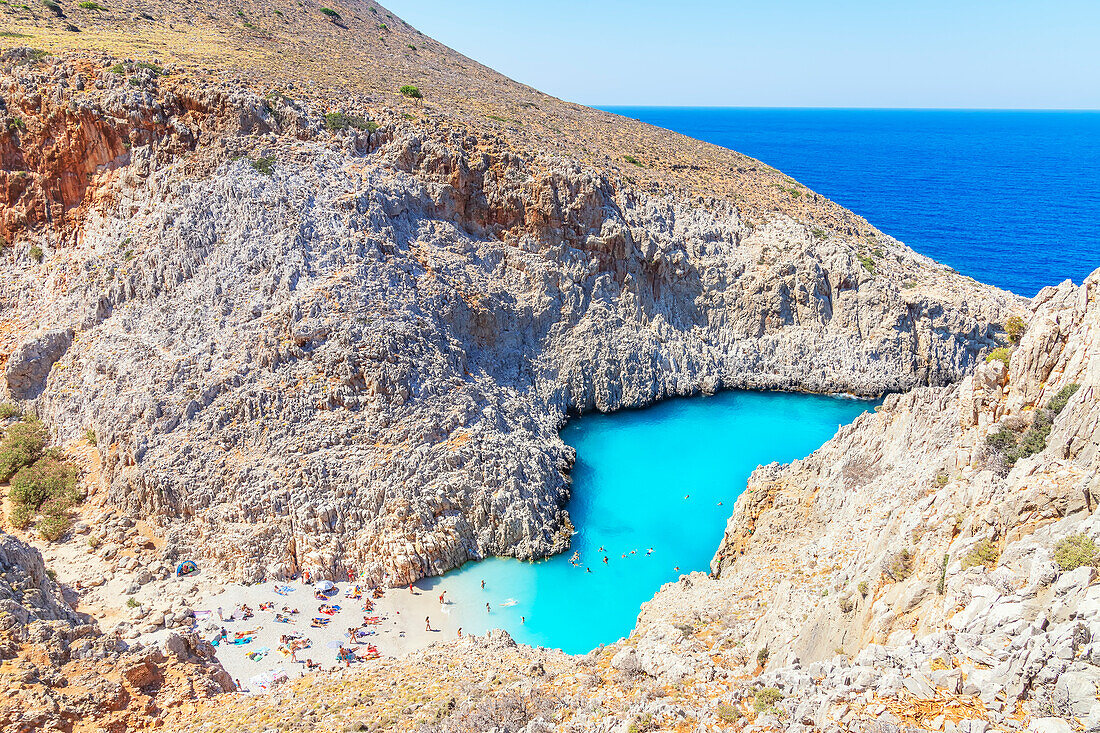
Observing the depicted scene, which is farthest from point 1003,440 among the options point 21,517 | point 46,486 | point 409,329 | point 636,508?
point 46,486

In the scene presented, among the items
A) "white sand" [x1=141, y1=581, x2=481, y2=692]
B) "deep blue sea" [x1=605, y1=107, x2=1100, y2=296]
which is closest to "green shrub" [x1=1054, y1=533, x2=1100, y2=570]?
"white sand" [x1=141, y1=581, x2=481, y2=692]

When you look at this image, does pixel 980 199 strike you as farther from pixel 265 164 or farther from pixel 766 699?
pixel 766 699

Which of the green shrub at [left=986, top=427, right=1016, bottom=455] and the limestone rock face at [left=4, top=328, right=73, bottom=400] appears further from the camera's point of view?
the limestone rock face at [left=4, top=328, right=73, bottom=400]

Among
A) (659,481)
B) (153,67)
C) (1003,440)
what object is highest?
(153,67)

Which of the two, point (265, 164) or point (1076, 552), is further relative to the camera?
point (265, 164)

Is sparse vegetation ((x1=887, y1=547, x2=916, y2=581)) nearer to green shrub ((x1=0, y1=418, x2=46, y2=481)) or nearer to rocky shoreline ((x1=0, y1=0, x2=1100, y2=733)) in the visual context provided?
rocky shoreline ((x1=0, y1=0, x2=1100, y2=733))

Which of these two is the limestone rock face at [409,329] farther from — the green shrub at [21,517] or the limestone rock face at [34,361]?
the green shrub at [21,517]

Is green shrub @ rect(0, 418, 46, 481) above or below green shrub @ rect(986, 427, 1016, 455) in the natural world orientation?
below

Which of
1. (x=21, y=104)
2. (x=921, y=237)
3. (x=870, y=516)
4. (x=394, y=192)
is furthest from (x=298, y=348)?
(x=921, y=237)
